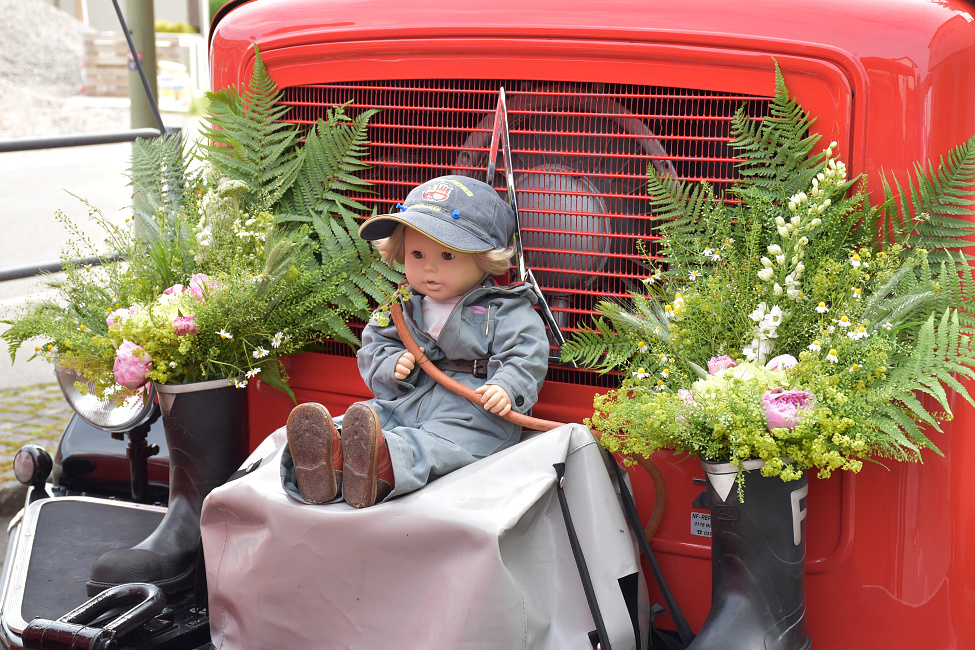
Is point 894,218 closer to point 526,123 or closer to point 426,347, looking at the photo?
point 526,123

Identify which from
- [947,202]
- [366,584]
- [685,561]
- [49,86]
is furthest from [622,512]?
[49,86]

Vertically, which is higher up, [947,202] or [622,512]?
[947,202]

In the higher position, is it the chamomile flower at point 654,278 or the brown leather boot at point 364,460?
the chamomile flower at point 654,278

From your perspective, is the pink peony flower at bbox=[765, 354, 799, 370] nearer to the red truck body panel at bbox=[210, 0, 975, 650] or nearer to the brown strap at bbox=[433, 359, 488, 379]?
the red truck body panel at bbox=[210, 0, 975, 650]

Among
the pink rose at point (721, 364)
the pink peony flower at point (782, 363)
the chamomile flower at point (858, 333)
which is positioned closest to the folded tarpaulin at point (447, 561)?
the pink rose at point (721, 364)

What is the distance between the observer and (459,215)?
2.08m

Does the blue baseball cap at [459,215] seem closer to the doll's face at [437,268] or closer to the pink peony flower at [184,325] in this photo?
the doll's face at [437,268]

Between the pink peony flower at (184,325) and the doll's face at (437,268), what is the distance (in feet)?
1.81

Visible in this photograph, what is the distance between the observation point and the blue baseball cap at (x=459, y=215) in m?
2.06

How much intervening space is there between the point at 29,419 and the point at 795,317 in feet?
12.5

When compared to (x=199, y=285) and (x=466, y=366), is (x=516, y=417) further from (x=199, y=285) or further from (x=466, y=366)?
(x=199, y=285)

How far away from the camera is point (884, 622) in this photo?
2010 millimetres

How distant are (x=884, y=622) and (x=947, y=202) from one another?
0.88 metres

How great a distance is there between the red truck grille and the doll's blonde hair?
13 cm
